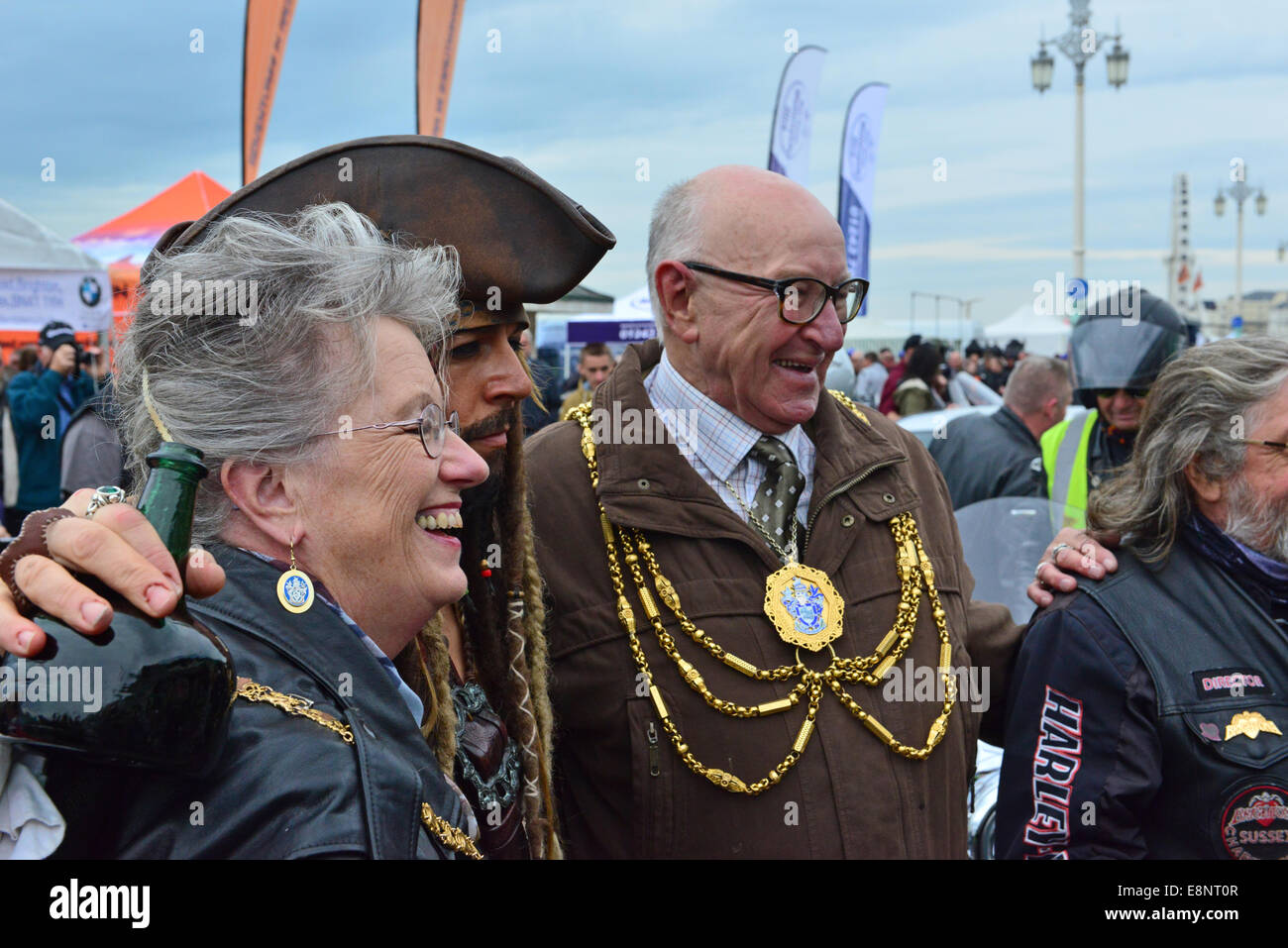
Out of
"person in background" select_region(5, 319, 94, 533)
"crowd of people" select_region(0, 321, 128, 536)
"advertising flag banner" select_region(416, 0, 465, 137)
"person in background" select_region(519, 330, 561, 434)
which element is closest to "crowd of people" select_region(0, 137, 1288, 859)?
"person in background" select_region(519, 330, 561, 434)

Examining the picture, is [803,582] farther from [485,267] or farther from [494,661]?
[485,267]

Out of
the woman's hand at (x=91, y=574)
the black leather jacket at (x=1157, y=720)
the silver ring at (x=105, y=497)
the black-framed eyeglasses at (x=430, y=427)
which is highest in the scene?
the black-framed eyeglasses at (x=430, y=427)

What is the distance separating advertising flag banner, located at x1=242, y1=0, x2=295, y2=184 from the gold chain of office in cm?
576

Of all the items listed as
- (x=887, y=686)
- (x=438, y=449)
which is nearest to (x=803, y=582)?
(x=887, y=686)

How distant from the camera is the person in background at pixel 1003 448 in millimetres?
5402

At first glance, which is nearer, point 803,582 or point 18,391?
point 803,582

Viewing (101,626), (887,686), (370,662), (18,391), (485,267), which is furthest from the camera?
(18,391)

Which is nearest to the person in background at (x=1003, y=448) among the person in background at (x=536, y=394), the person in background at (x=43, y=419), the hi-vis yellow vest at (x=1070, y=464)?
the hi-vis yellow vest at (x=1070, y=464)

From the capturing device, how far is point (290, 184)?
1937mm

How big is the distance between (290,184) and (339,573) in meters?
0.74

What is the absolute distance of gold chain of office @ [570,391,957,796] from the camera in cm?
236

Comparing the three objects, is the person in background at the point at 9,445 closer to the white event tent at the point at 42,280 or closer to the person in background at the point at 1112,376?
the white event tent at the point at 42,280

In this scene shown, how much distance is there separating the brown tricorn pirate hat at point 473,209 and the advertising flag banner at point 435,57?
6280 millimetres

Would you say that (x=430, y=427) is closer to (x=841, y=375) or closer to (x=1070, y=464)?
(x=1070, y=464)
